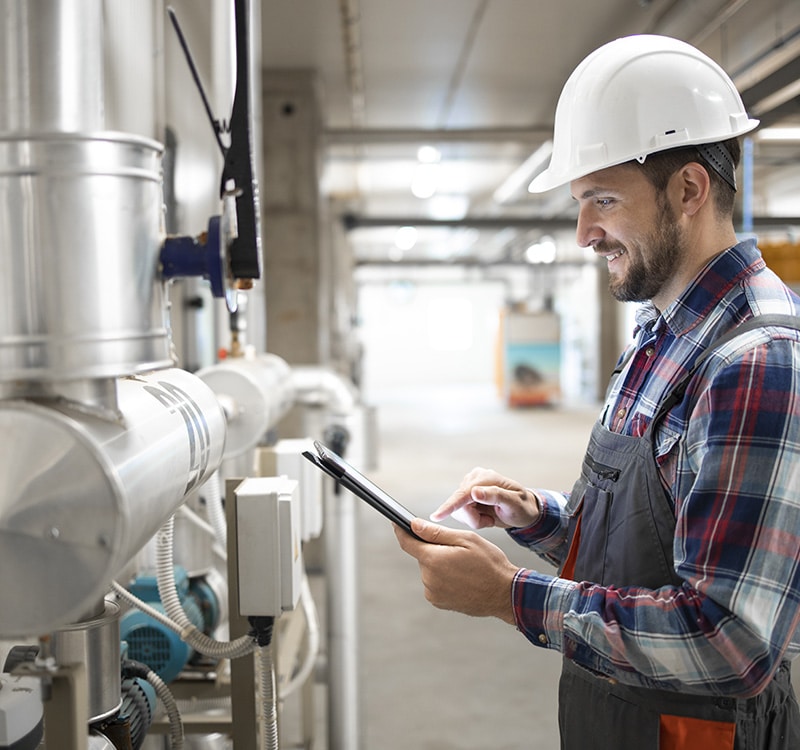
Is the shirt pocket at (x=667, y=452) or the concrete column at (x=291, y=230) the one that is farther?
the concrete column at (x=291, y=230)

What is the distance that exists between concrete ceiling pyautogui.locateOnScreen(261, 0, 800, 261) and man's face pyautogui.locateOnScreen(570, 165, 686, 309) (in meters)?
0.96

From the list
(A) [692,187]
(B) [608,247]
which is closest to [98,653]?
(B) [608,247]

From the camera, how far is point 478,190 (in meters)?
8.79

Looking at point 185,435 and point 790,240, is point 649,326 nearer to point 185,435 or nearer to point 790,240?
point 185,435

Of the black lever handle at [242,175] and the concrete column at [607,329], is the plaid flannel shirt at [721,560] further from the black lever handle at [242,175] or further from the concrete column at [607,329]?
the concrete column at [607,329]

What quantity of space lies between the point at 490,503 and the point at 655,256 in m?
0.45

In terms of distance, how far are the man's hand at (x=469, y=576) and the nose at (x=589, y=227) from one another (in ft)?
1.37

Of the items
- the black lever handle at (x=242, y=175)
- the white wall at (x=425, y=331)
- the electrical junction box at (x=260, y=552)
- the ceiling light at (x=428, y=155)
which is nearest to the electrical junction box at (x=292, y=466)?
the electrical junction box at (x=260, y=552)

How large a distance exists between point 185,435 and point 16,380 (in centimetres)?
24

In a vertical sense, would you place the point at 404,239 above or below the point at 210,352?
above

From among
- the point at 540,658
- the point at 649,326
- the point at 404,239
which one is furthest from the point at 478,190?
the point at 649,326

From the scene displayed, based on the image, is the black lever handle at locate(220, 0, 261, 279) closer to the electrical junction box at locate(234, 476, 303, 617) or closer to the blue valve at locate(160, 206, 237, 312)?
the blue valve at locate(160, 206, 237, 312)

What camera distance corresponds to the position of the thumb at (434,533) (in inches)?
38.3

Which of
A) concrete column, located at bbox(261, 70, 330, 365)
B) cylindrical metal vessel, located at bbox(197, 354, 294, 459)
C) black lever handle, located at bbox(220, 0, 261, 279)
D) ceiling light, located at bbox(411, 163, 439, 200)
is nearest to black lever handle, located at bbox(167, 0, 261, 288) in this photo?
black lever handle, located at bbox(220, 0, 261, 279)
